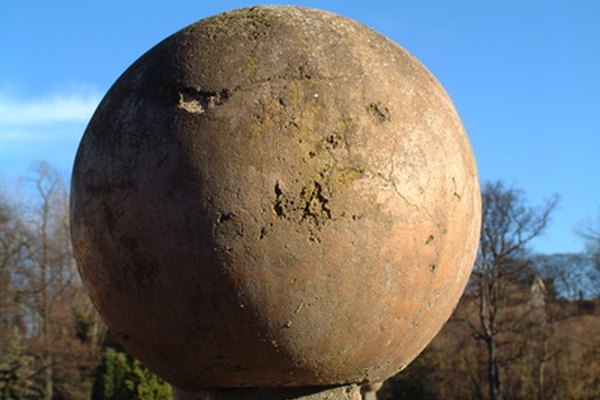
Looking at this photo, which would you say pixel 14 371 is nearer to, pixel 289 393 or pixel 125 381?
pixel 125 381

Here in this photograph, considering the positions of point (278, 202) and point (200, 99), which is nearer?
point (278, 202)

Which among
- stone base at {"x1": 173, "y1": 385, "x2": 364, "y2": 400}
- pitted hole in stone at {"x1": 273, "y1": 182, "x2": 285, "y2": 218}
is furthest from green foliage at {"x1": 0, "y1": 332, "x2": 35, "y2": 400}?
pitted hole in stone at {"x1": 273, "y1": 182, "x2": 285, "y2": 218}

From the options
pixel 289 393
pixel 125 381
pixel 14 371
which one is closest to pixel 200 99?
pixel 289 393

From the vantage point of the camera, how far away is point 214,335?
4.17m

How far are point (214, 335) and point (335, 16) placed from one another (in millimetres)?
2016

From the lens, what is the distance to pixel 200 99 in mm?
4281

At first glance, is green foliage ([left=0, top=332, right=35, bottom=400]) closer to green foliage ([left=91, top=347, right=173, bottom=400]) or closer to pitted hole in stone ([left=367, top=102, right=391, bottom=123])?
green foliage ([left=91, top=347, right=173, bottom=400])

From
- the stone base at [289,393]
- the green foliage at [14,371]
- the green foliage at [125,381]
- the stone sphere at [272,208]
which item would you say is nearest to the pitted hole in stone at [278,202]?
the stone sphere at [272,208]

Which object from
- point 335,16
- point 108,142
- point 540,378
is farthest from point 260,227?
point 540,378

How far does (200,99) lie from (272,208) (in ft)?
2.41

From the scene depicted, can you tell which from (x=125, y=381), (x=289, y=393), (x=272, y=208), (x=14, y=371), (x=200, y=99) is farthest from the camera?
(x=14, y=371)

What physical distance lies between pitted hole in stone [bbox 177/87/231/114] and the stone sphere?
0.03 ft

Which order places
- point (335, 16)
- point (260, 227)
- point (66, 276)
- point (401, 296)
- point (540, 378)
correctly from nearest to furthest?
point (260, 227), point (401, 296), point (335, 16), point (540, 378), point (66, 276)

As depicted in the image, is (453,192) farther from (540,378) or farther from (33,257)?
(33,257)
